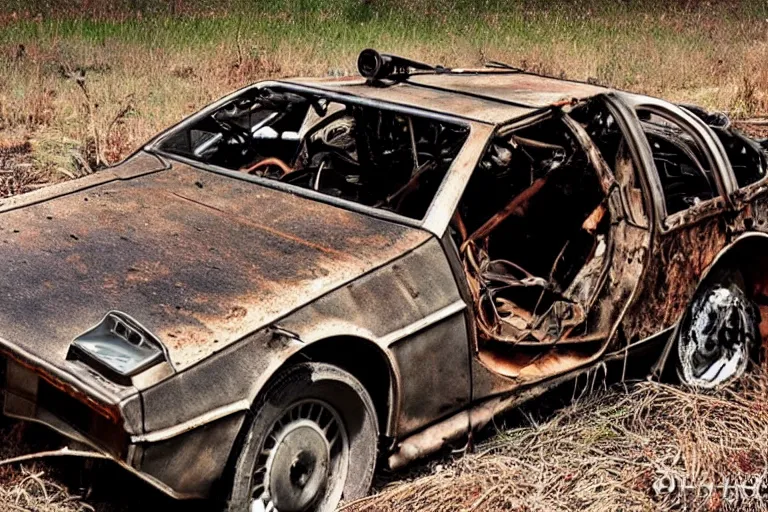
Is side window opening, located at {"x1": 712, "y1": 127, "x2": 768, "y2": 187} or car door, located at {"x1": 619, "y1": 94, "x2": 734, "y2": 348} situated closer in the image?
car door, located at {"x1": 619, "y1": 94, "x2": 734, "y2": 348}

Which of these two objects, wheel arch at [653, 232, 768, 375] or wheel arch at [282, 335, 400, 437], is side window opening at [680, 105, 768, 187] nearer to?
wheel arch at [653, 232, 768, 375]

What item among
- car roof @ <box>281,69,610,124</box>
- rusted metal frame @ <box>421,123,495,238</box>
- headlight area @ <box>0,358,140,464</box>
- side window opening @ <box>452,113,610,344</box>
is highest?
car roof @ <box>281,69,610,124</box>

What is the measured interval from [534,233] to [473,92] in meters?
0.78

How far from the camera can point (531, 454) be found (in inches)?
185

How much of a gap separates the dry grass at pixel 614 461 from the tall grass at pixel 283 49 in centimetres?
491

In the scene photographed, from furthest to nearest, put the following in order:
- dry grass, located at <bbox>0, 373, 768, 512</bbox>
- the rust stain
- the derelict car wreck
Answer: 1. the rust stain
2. dry grass, located at <bbox>0, 373, 768, 512</bbox>
3. the derelict car wreck

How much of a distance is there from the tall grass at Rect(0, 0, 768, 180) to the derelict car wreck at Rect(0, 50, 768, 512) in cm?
369

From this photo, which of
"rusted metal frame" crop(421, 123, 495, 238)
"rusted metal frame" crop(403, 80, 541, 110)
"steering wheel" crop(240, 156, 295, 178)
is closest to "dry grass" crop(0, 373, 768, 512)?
"rusted metal frame" crop(421, 123, 495, 238)

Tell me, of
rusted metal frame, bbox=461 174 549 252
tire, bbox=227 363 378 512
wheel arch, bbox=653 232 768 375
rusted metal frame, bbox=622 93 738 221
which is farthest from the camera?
rusted metal frame, bbox=622 93 738 221

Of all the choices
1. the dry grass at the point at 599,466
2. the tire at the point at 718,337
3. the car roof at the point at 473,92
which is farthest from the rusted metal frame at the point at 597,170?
the tire at the point at 718,337

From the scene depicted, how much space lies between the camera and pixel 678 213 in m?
5.22

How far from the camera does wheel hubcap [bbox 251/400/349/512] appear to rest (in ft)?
12.6

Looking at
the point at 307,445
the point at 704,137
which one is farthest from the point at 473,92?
the point at 307,445

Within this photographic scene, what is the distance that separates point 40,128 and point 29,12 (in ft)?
21.4
